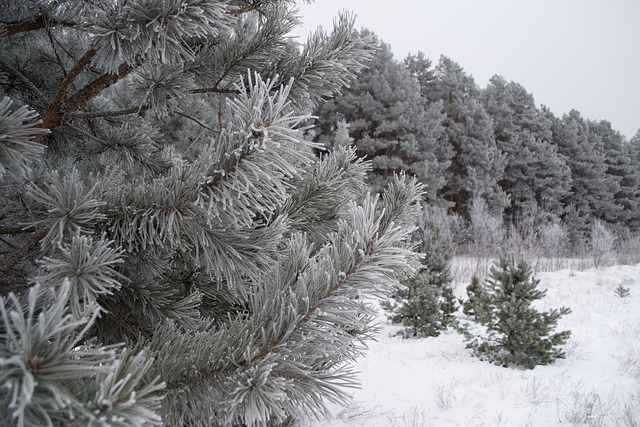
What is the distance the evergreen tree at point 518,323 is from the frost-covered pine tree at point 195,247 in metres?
4.42

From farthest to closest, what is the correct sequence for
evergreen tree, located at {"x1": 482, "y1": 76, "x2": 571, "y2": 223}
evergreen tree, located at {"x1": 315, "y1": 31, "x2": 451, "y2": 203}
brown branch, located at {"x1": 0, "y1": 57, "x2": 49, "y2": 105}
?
evergreen tree, located at {"x1": 482, "y1": 76, "x2": 571, "y2": 223}, evergreen tree, located at {"x1": 315, "y1": 31, "x2": 451, "y2": 203}, brown branch, located at {"x1": 0, "y1": 57, "x2": 49, "y2": 105}

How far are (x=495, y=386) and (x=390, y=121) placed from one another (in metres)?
18.9

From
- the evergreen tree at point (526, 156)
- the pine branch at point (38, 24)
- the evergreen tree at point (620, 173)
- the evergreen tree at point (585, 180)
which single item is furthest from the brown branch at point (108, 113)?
the evergreen tree at point (620, 173)

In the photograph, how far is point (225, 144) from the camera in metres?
0.87

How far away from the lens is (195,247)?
118cm

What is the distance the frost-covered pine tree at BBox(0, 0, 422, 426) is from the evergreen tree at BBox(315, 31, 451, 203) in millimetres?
18791

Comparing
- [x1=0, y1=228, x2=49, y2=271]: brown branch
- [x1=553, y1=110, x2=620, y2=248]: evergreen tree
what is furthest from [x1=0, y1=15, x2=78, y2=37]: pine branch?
[x1=553, y1=110, x2=620, y2=248]: evergreen tree

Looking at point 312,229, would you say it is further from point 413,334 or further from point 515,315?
point 413,334

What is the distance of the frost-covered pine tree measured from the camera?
0.64 m

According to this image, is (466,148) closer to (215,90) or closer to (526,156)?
(526,156)

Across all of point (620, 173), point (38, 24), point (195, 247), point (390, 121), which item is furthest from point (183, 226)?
point (620, 173)

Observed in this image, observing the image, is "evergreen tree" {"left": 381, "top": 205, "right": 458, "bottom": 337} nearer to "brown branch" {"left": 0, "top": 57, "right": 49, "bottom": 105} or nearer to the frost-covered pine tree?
the frost-covered pine tree

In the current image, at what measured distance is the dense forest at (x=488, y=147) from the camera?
21.3 metres

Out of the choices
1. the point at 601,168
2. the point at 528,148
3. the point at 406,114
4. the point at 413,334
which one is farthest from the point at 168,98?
the point at 601,168
